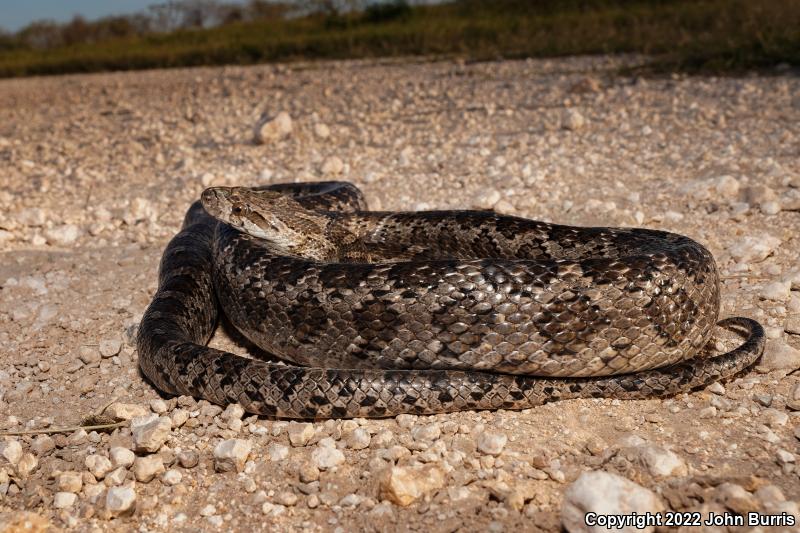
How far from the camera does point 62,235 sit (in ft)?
28.8

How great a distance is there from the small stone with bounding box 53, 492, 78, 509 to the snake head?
9.22ft

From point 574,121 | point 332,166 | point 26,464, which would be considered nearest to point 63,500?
point 26,464

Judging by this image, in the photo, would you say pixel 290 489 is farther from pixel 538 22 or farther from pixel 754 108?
pixel 538 22

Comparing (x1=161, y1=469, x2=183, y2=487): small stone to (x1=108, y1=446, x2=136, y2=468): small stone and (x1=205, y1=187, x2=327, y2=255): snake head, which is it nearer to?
(x1=108, y1=446, x2=136, y2=468): small stone

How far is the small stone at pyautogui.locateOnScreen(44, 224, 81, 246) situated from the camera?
873 cm

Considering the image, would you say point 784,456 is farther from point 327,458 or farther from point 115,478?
point 115,478

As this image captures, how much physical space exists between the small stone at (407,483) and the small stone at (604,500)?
74 centimetres

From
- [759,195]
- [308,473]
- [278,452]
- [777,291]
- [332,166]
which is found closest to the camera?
[308,473]

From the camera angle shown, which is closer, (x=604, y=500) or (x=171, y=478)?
(x=604, y=500)

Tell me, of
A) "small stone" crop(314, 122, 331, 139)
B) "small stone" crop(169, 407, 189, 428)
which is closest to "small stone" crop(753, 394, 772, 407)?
"small stone" crop(169, 407, 189, 428)

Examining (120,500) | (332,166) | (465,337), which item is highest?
(332,166)

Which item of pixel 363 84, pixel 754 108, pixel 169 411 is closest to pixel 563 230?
pixel 169 411

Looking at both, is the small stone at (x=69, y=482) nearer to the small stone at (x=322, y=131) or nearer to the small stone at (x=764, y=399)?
the small stone at (x=764, y=399)

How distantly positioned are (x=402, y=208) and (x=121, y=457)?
503cm
